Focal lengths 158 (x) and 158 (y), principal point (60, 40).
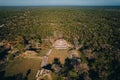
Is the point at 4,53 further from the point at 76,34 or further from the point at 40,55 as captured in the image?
the point at 76,34

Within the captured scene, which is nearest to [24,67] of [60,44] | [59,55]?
[59,55]

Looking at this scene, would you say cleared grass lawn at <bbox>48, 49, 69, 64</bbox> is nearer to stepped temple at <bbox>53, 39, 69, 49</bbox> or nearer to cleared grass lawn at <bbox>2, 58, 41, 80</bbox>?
stepped temple at <bbox>53, 39, 69, 49</bbox>

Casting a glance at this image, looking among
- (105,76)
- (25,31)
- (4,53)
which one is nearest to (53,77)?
(105,76)

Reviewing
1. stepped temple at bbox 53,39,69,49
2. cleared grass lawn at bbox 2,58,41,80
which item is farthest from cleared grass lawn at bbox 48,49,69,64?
cleared grass lawn at bbox 2,58,41,80

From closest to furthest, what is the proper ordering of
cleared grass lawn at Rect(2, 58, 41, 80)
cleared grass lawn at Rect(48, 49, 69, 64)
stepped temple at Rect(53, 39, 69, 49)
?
cleared grass lawn at Rect(2, 58, 41, 80) < cleared grass lawn at Rect(48, 49, 69, 64) < stepped temple at Rect(53, 39, 69, 49)

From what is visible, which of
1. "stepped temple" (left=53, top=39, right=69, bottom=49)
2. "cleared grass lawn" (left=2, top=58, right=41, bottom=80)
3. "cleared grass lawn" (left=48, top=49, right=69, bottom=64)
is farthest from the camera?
"stepped temple" (left=53, top=39, right=69, bottom=49)

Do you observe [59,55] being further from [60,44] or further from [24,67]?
[24,67]
